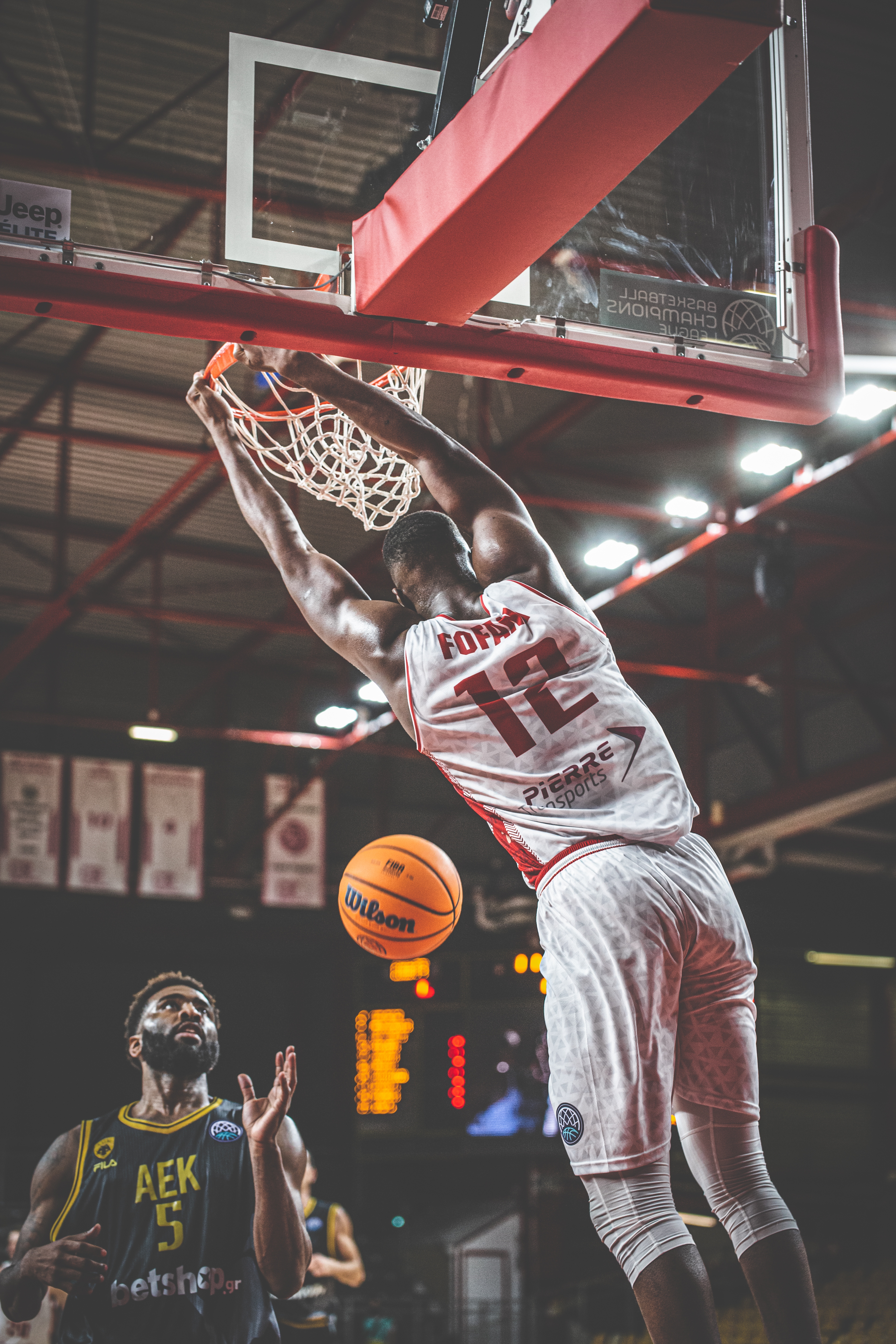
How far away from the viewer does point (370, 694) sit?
1647 cm

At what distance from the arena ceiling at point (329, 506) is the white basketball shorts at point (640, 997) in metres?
2.12

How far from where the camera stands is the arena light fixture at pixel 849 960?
23328 mm

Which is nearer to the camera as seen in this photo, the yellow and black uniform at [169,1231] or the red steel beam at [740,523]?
the yellow and black uniform at [169,1231]

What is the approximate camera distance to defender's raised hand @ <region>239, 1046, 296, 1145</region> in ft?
14.3

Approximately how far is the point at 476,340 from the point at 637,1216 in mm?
2546

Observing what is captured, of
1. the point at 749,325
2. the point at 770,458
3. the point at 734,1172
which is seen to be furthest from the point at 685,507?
the point at 734,1172

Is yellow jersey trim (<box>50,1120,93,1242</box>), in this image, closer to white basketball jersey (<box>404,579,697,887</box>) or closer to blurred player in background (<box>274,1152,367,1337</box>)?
white basketball jersey (<box>404,579,697,887</box>)

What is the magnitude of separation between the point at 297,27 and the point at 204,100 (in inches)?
14.2

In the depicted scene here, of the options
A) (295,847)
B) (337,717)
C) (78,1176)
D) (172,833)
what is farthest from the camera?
(295,847)

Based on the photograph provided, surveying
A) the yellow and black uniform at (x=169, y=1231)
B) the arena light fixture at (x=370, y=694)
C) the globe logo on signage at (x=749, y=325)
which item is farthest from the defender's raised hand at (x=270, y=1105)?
the arena light fixture at (x=370, y=694)

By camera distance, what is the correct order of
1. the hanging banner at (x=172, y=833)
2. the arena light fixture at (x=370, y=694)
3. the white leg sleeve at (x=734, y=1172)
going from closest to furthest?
1. the white leg sleeve at (x=734, y=1172)
2. the hanging banner at (x=172, y=833)
3. the arena light fixture at (x=370, y=694)

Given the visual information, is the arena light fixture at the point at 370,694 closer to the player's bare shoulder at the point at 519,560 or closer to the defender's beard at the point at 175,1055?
the defender's beard at the point at 175,1055

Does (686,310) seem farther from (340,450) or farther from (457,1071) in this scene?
(457,1071)

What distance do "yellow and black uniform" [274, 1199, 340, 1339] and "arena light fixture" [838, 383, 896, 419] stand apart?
7092 mm
